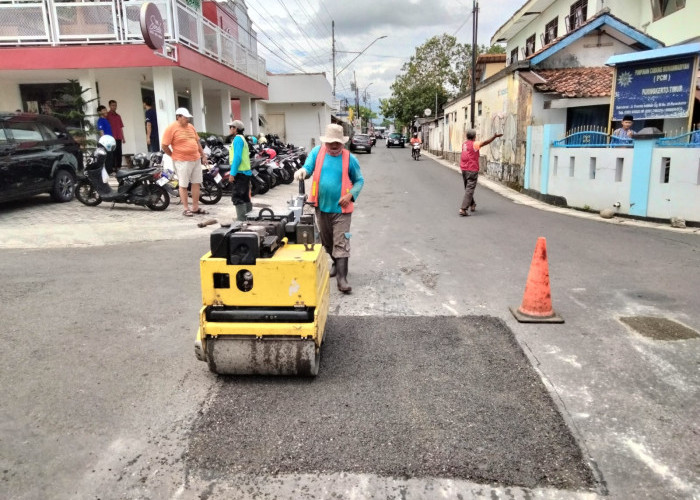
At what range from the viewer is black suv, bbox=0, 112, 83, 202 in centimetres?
968

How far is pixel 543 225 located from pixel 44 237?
8759mm

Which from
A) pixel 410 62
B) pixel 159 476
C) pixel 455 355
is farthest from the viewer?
pixel 410 62

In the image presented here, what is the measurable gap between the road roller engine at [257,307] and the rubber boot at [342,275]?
6.95 feet

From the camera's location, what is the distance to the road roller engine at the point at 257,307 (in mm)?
3611

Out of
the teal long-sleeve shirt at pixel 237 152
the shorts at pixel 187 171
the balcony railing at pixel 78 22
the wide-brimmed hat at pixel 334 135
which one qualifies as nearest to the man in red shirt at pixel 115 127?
the balcony railing at pixel 78 22

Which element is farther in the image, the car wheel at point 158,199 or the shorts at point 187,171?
the car wheel at point 158,199

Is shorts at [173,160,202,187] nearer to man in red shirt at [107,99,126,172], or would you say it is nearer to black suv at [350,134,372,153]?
man in red shirt at [107,99,126,172]

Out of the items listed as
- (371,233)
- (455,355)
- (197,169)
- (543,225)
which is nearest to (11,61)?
(197,169)

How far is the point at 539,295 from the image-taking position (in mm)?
5082

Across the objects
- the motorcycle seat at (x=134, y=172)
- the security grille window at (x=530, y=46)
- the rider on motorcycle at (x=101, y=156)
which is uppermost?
the security grille window at (x=530, y=46)

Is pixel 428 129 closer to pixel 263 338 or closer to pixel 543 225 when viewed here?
pixel 543 225

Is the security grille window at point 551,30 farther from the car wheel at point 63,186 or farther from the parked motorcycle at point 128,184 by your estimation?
the car wheel at point 63,186

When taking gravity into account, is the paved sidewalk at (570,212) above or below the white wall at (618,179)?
below

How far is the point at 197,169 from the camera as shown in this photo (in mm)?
9930
